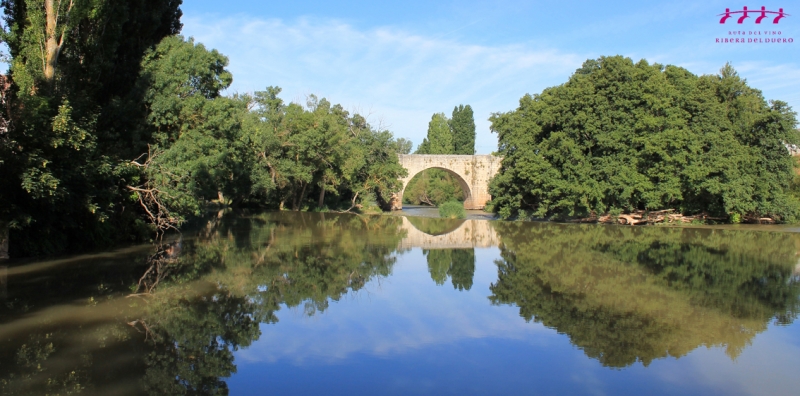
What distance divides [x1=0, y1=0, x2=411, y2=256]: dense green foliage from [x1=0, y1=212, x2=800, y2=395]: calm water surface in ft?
3.68

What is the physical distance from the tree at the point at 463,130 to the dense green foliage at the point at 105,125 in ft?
116

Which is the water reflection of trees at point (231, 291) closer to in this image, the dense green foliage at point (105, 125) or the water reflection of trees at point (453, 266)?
the water reflection of trees at point (453, 266)

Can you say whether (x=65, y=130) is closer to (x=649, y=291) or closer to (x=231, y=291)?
(x=231, y=291)

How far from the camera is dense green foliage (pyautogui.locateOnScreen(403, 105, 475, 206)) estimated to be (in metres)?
55.5

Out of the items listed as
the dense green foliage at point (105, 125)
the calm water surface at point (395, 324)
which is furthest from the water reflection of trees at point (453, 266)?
the dense green foliage at point (105, 125)

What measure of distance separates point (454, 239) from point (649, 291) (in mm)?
10362

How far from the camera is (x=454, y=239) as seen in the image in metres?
20.1

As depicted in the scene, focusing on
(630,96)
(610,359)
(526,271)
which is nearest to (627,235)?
(630,96)

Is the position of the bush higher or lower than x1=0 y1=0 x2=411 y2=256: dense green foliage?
lower

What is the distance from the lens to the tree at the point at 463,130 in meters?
57.6

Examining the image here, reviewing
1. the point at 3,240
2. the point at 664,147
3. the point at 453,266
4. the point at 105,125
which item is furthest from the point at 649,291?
the point at 664,147

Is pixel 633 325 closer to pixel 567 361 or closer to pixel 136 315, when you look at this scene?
pixel 567 361

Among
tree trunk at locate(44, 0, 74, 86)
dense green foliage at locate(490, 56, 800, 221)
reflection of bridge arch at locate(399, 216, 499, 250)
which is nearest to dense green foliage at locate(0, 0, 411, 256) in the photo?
tree trunk at locate(44, 0, 74, 86)

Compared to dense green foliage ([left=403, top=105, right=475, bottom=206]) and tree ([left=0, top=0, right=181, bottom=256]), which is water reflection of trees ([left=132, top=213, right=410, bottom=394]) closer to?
tree ([left=0, top=0, right=181, bottom=256])
